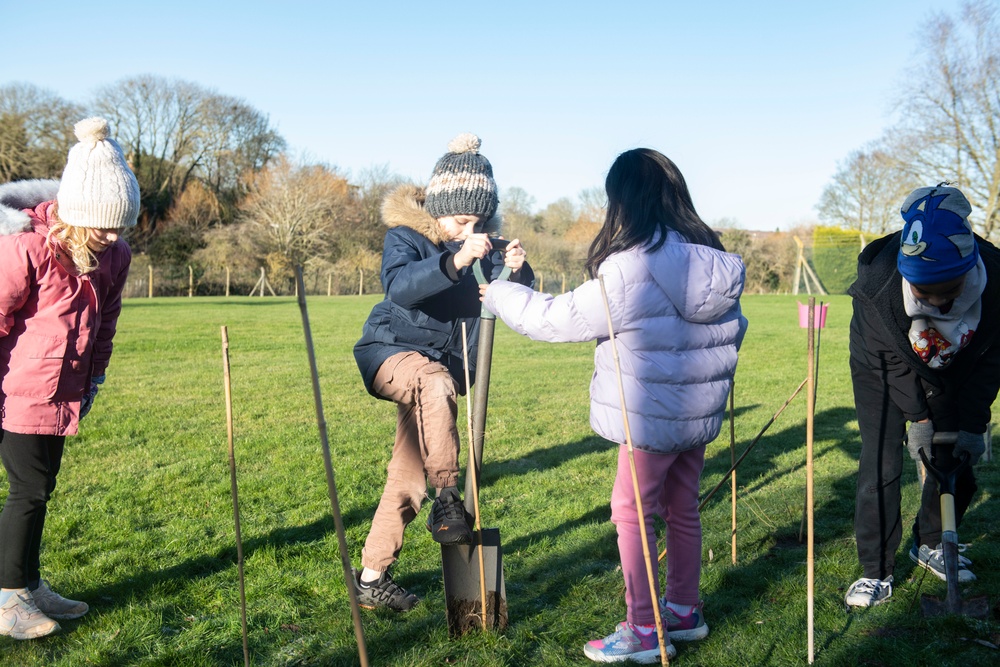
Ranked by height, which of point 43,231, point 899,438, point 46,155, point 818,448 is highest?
point 46,155

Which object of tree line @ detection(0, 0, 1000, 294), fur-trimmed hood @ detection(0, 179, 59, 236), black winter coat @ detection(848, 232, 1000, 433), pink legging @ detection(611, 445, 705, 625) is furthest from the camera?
tree line @ detection(0, 0, 1000, 294)

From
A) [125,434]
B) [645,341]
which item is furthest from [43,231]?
[125,434]

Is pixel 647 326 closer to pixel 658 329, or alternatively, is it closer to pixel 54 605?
pixel 658 329

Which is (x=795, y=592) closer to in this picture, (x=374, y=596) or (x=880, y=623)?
(x=880, y=623)

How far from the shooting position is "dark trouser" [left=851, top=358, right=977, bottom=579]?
3.51 m

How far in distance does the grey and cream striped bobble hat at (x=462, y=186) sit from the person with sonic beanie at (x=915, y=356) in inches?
67.0

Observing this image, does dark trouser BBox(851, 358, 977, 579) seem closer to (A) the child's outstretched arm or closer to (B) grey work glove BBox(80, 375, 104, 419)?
(A) the child's outstretched arm

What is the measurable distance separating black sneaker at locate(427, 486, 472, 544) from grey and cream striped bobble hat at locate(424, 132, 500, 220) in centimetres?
121

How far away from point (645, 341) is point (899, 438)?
1.57 metres

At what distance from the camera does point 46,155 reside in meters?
31.6

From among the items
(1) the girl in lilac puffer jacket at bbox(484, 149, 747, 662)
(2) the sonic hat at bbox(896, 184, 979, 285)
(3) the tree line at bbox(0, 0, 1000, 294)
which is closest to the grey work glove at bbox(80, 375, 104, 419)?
(1) the girl in lilac puffer jacket at bbox(484, 149, 747, 662)

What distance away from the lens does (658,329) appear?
2.77 meters

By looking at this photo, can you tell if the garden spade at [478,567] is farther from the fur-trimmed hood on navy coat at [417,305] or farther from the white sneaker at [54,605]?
the white sneaker at [54,605]

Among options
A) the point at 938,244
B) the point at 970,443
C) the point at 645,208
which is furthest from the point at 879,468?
the point at 645,208
